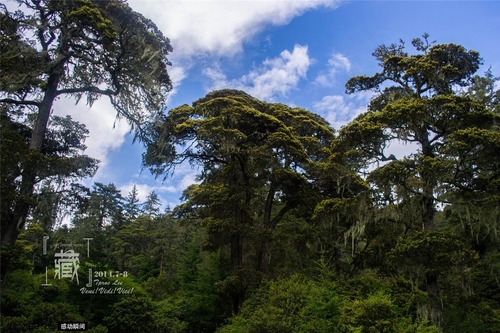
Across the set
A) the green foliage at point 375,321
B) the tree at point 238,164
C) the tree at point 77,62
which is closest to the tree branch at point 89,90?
the tree at point 77,62

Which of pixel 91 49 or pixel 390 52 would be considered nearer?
pixel 91 49

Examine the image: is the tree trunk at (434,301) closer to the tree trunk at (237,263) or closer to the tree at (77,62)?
the tree trunk at (237,263)

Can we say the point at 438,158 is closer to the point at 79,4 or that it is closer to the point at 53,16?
the point at 79,4

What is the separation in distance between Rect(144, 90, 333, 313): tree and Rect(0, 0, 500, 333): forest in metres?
0.07

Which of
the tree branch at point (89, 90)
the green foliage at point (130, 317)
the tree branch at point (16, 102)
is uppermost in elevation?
the tree branch at point (89, 90)

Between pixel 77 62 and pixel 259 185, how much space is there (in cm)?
928

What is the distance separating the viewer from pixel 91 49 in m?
11.1

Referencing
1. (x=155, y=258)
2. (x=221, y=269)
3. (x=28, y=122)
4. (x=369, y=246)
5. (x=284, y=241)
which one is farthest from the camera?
(x=155, y=258)


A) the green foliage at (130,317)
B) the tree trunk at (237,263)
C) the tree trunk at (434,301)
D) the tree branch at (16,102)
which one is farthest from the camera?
the tree trunk at (237,263)

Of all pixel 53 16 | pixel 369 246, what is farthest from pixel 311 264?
pixel 53 16

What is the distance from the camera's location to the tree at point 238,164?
15006 millimetres

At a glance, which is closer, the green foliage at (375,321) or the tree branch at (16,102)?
the green foliage at (375,321)

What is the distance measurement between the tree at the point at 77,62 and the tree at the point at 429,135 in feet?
23.1

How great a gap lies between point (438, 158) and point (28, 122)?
1314cm
